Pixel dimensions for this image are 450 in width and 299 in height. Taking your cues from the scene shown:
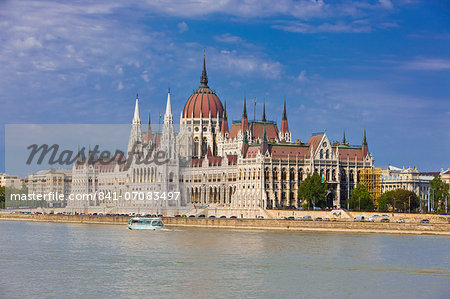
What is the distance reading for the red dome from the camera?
171875mm

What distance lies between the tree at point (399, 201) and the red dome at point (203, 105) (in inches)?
2377

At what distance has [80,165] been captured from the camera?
197 m

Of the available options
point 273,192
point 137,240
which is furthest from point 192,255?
point 273,192

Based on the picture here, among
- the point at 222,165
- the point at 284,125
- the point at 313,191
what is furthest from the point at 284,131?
the point at 313,191

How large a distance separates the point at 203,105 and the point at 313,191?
54.9 m

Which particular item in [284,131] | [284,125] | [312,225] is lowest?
[312,225]

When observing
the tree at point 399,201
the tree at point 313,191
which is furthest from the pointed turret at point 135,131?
the tree at point 399,201

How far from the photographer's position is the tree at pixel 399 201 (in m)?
118

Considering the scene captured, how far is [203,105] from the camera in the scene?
17250 centimetres

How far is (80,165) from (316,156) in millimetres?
80929

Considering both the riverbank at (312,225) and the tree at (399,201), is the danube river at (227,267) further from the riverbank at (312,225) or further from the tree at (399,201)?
the tree at (399,201)

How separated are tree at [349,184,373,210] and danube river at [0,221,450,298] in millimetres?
32416

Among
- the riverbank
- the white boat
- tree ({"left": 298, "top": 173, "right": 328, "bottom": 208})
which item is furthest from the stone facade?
the white boat

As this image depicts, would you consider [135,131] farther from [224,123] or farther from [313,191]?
[313,191]
